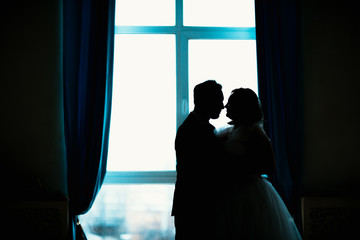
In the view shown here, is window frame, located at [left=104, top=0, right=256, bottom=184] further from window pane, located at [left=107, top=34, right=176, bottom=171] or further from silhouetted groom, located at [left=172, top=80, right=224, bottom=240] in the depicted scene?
silhouetted groom, located at [left=172, top=80, right=224, bottom=240]

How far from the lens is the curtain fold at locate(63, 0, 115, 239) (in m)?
2.80

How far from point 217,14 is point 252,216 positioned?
1977mm

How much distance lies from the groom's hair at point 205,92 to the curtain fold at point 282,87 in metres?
1.07

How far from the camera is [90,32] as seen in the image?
2875mm

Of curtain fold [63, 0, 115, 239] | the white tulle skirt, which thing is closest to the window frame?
curtain fold [63, 0, 115, 239]

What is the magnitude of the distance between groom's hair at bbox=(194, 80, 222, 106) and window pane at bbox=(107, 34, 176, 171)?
119cm

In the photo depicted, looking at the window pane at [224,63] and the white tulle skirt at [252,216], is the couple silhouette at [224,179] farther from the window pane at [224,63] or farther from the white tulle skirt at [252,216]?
the window pane at [224,63]

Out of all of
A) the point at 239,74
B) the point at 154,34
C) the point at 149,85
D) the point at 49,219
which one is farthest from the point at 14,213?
the point at 239,74

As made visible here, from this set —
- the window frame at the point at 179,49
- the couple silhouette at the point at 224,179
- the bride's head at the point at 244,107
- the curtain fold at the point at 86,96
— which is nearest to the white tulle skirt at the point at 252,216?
the couple silhouette at the point at 224,179

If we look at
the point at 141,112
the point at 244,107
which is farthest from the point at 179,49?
the point at 244,107

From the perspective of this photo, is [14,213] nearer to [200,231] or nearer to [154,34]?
→ [200,231]

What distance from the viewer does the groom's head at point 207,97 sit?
1888 mm

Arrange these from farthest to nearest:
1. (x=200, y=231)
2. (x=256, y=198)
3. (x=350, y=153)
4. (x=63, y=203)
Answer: (x=350, y=153) < (x=63, y=203) < (x=256, y=198) < (x=200, y=231)

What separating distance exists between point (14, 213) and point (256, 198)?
2.04 m
